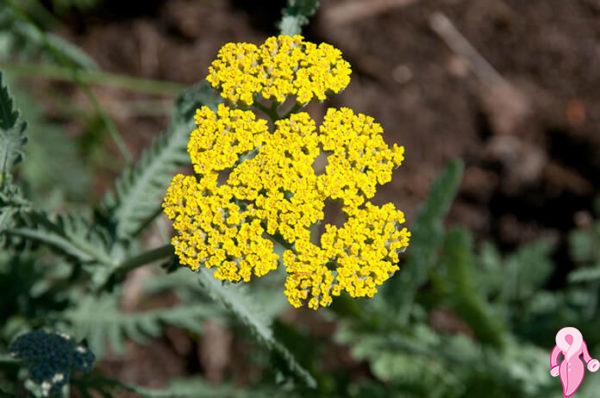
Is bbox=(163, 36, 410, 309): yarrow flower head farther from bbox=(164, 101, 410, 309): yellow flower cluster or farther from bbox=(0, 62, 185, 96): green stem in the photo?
bbox=(0, 62, 185, 96): green stem

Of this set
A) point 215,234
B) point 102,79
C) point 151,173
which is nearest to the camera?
point 215,234

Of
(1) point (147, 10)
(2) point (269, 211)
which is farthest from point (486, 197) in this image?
(2) point (269, 211)

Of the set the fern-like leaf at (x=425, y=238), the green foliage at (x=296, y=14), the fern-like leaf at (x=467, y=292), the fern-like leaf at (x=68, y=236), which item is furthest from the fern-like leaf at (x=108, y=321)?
the green foliage at (x=296, y=14)

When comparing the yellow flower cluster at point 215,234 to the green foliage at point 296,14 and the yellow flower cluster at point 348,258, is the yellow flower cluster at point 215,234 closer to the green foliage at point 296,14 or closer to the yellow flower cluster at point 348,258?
the yellow flower cluster at point 348,258

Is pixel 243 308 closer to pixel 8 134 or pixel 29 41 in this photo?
pixel 8 134

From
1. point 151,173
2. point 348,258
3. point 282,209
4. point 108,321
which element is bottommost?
point 108,321

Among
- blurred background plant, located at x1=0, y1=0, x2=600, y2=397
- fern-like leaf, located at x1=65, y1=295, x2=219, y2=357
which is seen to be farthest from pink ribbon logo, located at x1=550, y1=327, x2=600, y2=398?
fern-like leaf, located at x1=65, y1=295, x2=219, y2=357

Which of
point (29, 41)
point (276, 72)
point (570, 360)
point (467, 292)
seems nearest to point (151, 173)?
point (276, 72)
